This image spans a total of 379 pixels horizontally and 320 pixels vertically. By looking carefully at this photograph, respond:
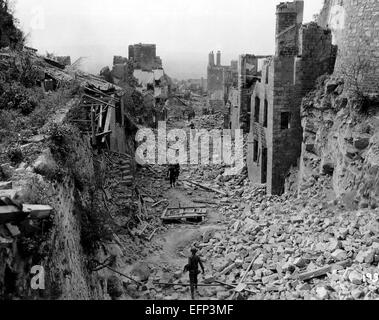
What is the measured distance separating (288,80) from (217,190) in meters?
6.14

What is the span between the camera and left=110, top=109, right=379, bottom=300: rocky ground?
964cm

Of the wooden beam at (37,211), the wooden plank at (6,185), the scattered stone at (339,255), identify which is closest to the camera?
the wooden beam at (37,211)

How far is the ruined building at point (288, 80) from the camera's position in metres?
16.5

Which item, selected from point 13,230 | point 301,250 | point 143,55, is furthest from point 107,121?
point 143,55

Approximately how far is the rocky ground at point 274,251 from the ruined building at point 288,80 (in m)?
1.74

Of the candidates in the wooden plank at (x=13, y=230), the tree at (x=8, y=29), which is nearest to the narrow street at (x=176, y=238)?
the wooden plank at (x=13, y=230)

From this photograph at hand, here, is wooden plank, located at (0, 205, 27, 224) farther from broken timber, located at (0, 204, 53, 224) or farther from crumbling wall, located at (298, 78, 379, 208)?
→ crumbling wall, located at (298, 78, 379, 208)

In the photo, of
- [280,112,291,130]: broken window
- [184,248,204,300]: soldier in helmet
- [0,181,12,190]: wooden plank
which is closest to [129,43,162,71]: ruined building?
[280,112,291,130]: broken window

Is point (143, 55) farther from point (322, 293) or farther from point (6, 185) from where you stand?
point (6, 185)

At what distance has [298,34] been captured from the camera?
17016 mm

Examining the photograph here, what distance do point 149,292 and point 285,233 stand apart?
4582 millimetres

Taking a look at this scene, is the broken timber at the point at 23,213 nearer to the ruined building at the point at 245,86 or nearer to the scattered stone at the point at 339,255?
the scattered stone at the point at 339,255

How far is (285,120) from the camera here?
17.5 m
